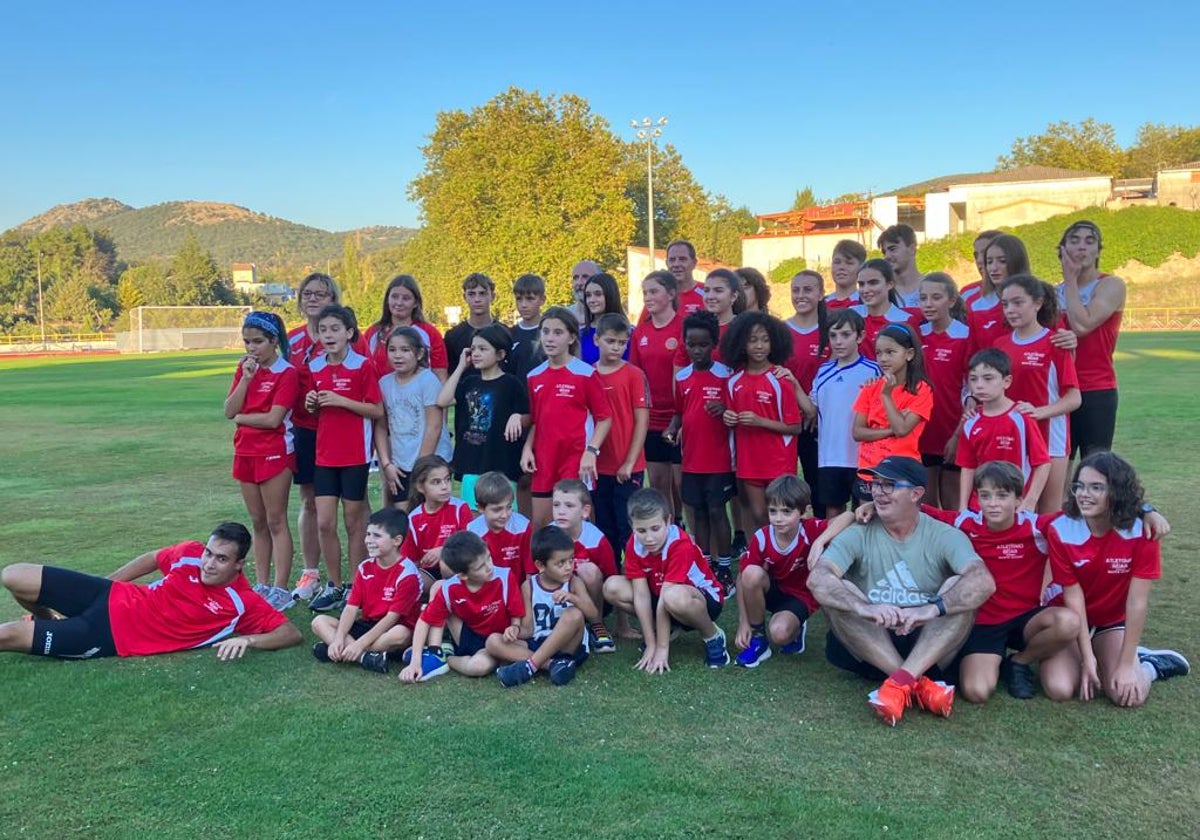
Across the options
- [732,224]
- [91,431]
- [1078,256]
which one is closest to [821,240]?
[732,224]

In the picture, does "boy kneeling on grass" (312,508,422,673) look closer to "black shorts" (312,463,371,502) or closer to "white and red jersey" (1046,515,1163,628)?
"black shorts" (312,463,371,502)

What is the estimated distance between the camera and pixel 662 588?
15.0ft

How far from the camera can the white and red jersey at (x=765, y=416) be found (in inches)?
213

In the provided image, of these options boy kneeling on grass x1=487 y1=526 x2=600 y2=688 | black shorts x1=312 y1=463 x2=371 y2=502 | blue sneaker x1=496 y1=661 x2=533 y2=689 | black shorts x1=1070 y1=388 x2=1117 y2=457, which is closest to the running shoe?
black shorts x1=312 y1=463 x2=371 y2=502

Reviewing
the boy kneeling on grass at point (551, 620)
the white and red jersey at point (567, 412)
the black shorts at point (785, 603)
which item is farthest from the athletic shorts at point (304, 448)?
the black shorts at point (785, 603)

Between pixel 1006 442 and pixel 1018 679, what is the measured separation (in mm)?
1169

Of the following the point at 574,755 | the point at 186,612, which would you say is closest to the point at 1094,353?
the point at 574,755

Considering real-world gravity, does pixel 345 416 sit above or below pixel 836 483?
above

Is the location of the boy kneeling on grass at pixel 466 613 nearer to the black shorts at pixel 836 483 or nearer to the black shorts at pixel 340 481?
the black shorts at pixel 340 481

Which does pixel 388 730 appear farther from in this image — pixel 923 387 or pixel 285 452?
pixel 923 387

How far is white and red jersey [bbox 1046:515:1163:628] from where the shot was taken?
157 inches

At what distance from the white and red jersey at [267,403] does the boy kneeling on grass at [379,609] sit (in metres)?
1.16

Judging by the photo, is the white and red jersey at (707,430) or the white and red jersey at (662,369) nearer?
the white and red jersey at (707,430)

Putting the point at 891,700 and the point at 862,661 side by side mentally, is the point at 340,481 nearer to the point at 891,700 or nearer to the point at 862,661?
the point at 862,661
